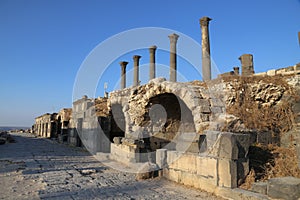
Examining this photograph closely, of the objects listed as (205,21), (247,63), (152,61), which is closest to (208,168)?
(247,63)

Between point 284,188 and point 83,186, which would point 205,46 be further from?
point 284,188

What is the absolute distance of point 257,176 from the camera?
15.2ft

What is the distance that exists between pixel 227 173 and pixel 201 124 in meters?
3.06

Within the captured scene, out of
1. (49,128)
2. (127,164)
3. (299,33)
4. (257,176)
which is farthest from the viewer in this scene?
(49,128)

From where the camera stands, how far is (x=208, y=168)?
4.70m

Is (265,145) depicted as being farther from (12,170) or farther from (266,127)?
(12,170)

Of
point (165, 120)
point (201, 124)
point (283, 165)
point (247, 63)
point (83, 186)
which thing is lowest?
point (83, 186)

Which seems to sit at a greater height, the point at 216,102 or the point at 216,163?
the point at 216,102

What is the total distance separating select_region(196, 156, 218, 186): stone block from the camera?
4.54 m

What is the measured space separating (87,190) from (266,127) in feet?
18.2

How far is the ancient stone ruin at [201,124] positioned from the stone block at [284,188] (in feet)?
2.55

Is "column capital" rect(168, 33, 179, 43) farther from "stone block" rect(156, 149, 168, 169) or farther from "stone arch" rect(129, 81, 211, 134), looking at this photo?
"stone block" rect(156, 149, 168, 169)

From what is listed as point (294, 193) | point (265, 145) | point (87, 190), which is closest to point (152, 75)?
point (265, 145)

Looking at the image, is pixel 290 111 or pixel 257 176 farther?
pixel 290 111
